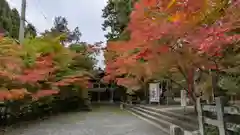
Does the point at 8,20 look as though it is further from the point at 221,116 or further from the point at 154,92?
the point at 221,116

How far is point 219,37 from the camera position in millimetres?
5020

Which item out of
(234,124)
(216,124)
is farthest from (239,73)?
(234,124)

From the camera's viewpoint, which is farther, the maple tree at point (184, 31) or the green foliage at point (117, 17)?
the green foliage at point (117, 17)

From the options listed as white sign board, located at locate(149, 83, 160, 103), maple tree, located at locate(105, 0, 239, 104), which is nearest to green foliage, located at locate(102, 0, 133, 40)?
white sign board, located at locate(149, 83, 160, 103)

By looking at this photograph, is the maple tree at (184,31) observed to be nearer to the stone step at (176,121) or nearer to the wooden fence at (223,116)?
the wooden fence at (223,116)

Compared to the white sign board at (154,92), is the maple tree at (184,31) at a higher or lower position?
higher

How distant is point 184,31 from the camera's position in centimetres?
595

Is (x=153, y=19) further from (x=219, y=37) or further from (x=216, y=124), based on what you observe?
(x=216, y=124)

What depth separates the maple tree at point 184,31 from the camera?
5.20 metres

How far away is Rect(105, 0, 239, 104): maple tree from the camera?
5.20m

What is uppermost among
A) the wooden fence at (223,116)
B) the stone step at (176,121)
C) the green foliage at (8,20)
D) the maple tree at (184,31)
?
the green foliage at (8,20)

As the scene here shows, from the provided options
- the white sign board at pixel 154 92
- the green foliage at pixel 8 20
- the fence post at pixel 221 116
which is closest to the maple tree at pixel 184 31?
the fence post at pixel 221 116

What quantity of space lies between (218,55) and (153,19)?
1.72 m

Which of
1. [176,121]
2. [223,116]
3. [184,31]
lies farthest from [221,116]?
[176,121]
